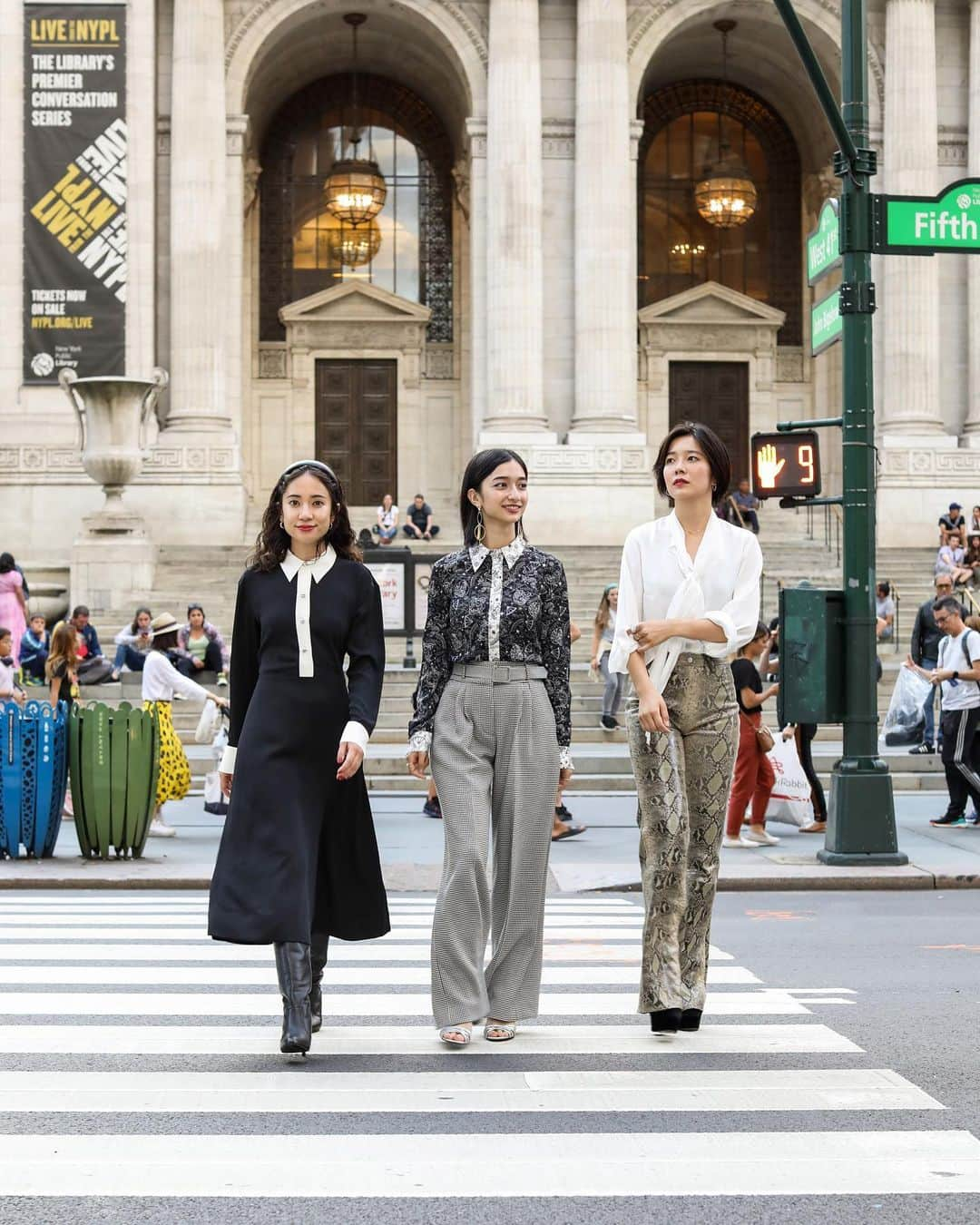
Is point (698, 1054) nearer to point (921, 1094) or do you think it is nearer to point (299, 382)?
point (921, 1094)

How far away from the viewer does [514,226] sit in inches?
1297

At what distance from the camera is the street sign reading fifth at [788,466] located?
512 inches

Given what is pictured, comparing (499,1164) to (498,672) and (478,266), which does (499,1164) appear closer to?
(498,672)

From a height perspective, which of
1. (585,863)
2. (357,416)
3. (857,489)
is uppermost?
(357,416)

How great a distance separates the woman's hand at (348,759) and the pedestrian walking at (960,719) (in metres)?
9.24

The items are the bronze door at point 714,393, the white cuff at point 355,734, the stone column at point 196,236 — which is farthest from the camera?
the bronze door at point 714,393

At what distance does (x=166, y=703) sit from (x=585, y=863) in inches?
141

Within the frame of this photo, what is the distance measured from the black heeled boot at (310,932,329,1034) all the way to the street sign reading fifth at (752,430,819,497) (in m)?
7.33

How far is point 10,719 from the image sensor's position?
40.2 ft

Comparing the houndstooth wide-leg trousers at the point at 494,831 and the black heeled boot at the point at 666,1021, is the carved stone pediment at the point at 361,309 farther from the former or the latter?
the black heeled boot at the point at 666,1021

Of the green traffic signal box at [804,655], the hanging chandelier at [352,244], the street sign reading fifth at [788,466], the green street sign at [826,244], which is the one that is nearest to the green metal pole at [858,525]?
the green street sign at [826,244]

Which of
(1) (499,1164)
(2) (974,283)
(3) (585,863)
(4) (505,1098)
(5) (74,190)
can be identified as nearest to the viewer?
(1) (499,1164)

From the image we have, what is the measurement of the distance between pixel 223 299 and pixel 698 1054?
28290mm

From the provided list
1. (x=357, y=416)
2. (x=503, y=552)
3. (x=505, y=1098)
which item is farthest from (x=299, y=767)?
(x=357, y=416)
